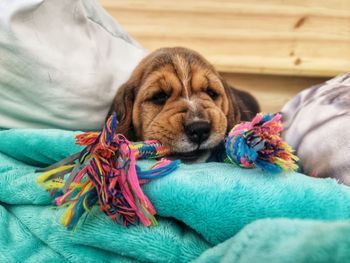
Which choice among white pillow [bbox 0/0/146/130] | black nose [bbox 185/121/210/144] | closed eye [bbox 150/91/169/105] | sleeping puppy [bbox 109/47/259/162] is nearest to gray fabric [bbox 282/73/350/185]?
sleeping puppy [bbox 109/47/259/162]

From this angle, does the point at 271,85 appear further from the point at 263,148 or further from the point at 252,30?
the point at 263,148

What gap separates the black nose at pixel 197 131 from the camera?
123cm

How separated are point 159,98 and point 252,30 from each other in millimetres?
1204

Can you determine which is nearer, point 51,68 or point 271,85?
point 51,68

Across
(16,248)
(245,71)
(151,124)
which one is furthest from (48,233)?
(245,71)

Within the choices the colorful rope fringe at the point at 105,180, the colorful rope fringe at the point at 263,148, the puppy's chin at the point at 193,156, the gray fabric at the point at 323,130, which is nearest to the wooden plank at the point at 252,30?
the gray fabric at the point at 323,130

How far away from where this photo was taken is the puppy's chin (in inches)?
49.7

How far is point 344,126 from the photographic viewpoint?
1222 millimetres

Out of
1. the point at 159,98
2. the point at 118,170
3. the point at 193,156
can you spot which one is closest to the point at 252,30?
the point at 159,98

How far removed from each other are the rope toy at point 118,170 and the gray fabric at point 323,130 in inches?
11.3

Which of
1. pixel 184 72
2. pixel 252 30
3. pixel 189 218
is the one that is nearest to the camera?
pixel 189 218

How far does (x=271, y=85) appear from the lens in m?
2.52

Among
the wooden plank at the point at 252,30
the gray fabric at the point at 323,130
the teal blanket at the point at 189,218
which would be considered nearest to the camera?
the teal blanket at the point at 189,218

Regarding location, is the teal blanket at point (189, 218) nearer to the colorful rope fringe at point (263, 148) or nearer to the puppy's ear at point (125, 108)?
the colorful rope fringe at point (263, 148)
